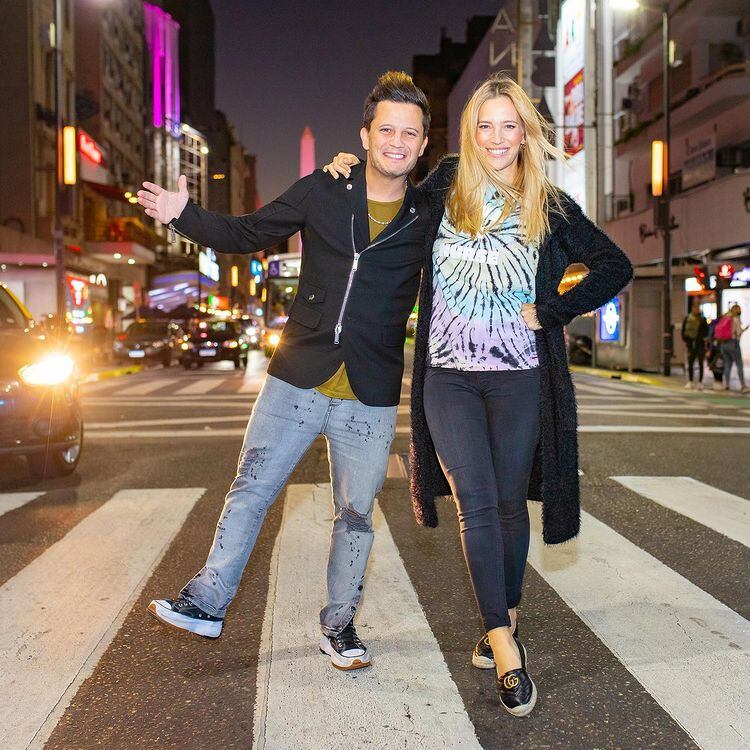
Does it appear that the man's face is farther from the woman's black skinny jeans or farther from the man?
the woman's black skinny jeans

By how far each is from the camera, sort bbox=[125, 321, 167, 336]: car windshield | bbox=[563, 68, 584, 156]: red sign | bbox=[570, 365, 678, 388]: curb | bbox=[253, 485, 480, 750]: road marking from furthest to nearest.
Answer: bbox=[563, 68, 584, 156]: red sign, bbox=[125, 321, 167, 336]: car windshield, bbox=[570, 365, 678, 388]: curb, bbox=[253, 485, 480, 750]: road marking

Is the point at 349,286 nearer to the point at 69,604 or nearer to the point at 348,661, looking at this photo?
the point at 348,661

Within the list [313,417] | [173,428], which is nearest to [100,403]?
[173,428]

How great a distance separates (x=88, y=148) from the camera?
41.9 m

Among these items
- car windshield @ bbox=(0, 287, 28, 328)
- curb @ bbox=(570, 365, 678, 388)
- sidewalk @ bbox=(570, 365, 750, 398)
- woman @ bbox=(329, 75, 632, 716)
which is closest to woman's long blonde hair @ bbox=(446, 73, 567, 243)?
woman @ bbox=(329, 75, 632, 716)

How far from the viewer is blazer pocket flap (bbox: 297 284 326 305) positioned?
132 inches

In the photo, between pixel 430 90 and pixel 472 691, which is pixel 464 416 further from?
pixel 430 90

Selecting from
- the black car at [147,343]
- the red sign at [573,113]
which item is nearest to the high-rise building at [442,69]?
the red sign at [573,113]

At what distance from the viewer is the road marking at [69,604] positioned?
3186mm

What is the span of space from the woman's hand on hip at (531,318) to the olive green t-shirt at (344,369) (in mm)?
574

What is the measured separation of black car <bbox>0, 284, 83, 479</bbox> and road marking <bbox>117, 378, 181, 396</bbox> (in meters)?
9.65

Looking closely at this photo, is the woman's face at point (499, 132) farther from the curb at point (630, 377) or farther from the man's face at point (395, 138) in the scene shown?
the curb at point (630, 377)

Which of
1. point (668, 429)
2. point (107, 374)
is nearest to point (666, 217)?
point (668, 429)

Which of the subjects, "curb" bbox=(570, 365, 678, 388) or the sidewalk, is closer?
the sidewalk
